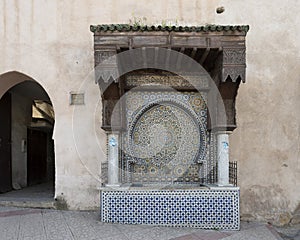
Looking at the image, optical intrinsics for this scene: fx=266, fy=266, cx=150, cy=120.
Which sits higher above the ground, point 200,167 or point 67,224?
point 200,167

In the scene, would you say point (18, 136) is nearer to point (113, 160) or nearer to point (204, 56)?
point (113, 160)

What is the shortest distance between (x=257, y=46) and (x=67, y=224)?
5117mm

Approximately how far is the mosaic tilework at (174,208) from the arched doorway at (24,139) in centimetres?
210

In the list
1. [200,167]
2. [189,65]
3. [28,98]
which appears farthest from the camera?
[28,98]

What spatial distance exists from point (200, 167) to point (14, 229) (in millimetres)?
3487

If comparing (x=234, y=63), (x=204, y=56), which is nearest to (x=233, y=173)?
(x=234, y=63)

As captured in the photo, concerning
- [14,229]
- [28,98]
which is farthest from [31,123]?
[14,229]

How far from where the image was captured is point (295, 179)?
554 cm

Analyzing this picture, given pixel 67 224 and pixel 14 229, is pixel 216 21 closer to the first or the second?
pixel 67 224

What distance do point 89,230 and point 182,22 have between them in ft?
14.5

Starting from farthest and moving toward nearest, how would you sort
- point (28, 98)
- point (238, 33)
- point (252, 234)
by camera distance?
point (28, 98)
point (252, 234)
point (238, 33)

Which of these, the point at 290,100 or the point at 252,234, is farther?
the point at 290,100

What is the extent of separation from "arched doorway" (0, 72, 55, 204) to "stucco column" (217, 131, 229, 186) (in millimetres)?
3758

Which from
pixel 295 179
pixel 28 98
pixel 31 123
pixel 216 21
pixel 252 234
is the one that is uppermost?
pixel 216 21
